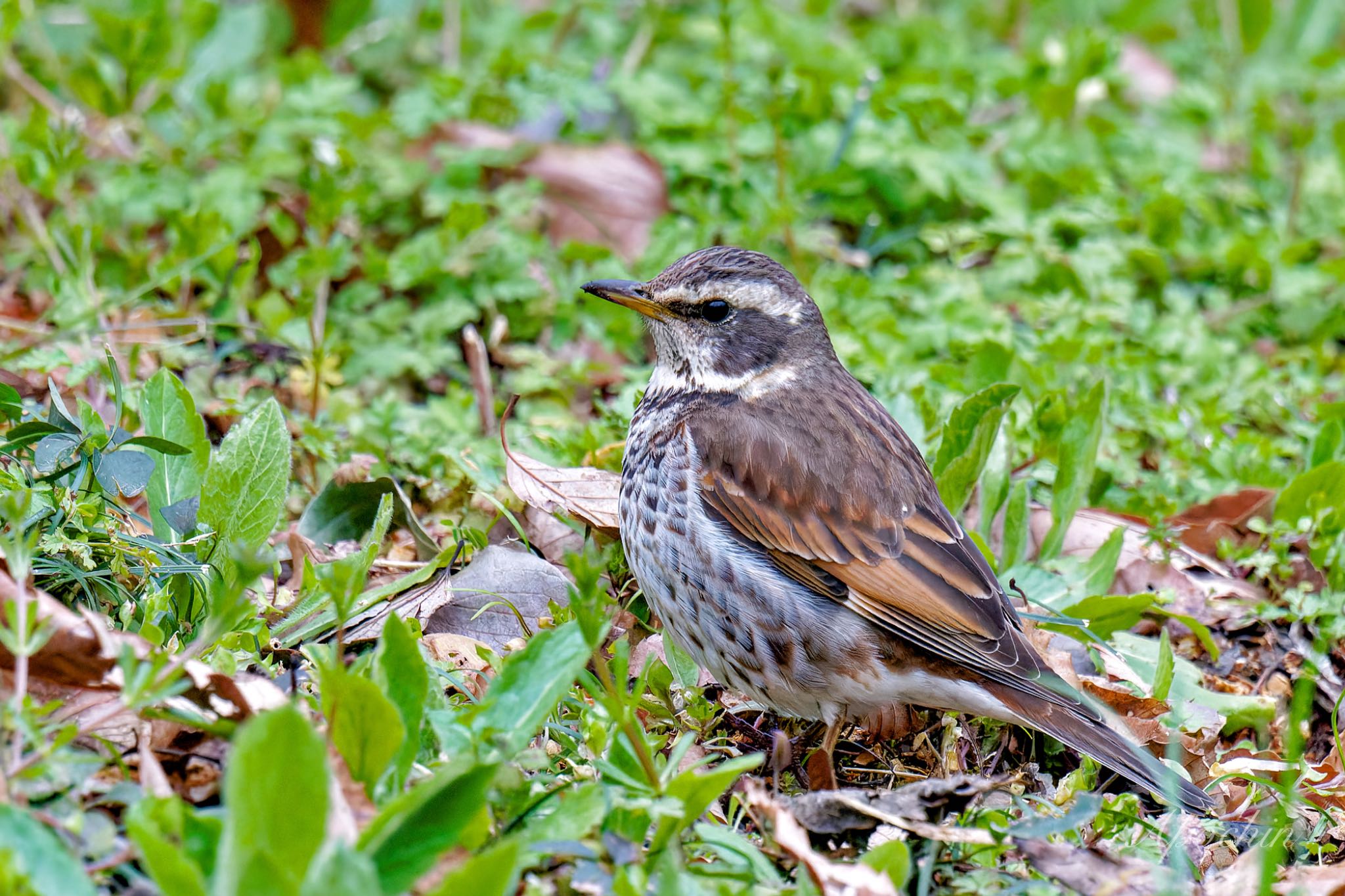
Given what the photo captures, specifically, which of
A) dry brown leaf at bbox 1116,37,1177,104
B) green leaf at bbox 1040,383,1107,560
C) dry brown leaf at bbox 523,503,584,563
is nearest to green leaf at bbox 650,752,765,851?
dry brown leaf at bbox 523,503,584,563

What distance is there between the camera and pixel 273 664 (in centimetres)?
427

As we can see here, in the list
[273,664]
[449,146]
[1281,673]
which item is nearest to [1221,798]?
[1281,673]

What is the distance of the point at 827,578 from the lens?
472 cm

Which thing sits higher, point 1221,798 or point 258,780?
point 258,780

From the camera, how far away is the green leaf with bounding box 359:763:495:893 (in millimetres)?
3070

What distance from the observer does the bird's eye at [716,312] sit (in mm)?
5395

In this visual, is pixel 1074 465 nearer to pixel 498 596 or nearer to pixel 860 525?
pixel 860 525

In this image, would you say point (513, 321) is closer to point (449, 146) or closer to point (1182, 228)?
point (449, 146)

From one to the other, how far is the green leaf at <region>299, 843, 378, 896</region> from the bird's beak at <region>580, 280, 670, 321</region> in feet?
9.77

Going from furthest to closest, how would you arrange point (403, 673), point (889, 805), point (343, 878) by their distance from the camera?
point (889, 805), point (403, 673), point (343, 878)

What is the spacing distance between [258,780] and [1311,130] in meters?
7.81

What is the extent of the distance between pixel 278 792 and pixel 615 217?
17.3 ft

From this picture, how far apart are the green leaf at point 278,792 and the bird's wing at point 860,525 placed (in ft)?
6.96

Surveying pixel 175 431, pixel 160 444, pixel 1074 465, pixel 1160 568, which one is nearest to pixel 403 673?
pixel 160 444
